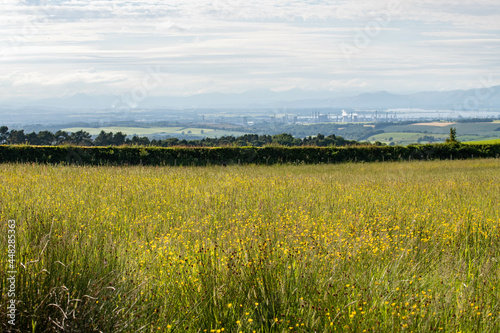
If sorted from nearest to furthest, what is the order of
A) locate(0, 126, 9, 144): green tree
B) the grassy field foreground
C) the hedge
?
the grassy field foreground → the hedge → locate(0, 126, 9, 144): green tree

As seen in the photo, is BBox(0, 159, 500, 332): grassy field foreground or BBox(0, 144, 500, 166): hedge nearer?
BBox(0, 159, 500, 332): grassy field foreground

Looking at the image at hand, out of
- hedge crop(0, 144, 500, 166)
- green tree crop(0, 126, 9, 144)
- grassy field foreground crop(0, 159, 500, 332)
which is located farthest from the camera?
green tree crop(0, 126, 9, 144)

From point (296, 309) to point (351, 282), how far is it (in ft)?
2.78

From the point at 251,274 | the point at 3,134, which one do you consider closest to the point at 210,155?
the point at 251,274

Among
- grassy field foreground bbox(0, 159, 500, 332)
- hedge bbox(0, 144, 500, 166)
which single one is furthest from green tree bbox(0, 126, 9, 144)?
grassy field foreground bbox(0, 159, 500, 332)

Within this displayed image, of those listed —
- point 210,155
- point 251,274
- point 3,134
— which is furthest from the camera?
point 3,134

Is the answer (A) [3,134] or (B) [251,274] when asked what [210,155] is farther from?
(A) [3,134]

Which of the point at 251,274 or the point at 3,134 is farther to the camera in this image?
the point at 3,134

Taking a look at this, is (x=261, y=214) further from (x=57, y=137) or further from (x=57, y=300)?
(x=57, y=137)

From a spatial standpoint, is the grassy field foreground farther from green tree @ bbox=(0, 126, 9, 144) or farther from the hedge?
green tree @ bbox=(0, 126, 9, 144)

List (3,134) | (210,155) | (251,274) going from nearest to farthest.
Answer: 1. (251,274)
2. (210,155)
3. (3,134)

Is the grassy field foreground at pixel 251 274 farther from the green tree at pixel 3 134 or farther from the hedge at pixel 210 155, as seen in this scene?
the green tree at pixel 3 134

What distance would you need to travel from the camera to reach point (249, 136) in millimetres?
38594

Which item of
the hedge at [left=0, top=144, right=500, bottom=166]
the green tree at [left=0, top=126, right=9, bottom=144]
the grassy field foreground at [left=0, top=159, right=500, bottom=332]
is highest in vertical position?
the green tree at [left=0, top=126, right=9, bottom=144]
